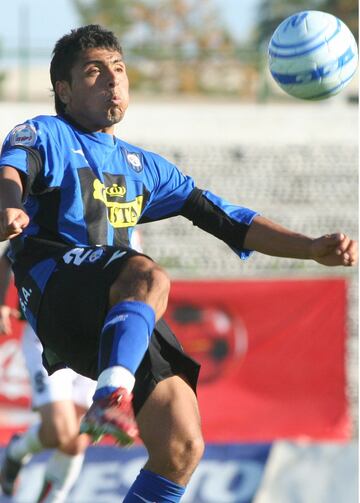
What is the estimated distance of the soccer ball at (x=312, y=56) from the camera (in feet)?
18.2

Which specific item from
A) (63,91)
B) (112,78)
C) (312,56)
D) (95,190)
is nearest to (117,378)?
(95,190)

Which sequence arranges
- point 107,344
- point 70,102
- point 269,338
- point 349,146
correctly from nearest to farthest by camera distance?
point 107,344 < point 70,102 < point 269,338 < point 349,146

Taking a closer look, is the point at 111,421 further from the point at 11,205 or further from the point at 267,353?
the point at 267,353

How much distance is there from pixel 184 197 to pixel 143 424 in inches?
47.6

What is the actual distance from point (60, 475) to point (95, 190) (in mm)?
3611

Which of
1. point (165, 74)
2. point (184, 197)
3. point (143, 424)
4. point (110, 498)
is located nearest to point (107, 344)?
point (143, 424)

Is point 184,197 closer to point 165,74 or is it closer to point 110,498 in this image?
point 110,498

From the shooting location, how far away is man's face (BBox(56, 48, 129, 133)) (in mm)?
5332

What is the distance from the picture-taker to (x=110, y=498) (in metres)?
10.5

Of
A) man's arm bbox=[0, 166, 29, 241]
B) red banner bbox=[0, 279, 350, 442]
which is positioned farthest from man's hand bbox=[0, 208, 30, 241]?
red banner bbox=[0, 279, 350, 442]

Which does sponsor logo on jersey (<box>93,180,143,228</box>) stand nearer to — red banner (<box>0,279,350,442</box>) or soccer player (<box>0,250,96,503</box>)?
soccer player (<box>0,250,96,503</box>)

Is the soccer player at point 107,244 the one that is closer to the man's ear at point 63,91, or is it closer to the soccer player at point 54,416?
the man's ear at point 63,91

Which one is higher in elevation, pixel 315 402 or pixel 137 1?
pixel 137 1

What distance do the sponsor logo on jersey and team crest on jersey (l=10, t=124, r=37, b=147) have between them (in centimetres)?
34
